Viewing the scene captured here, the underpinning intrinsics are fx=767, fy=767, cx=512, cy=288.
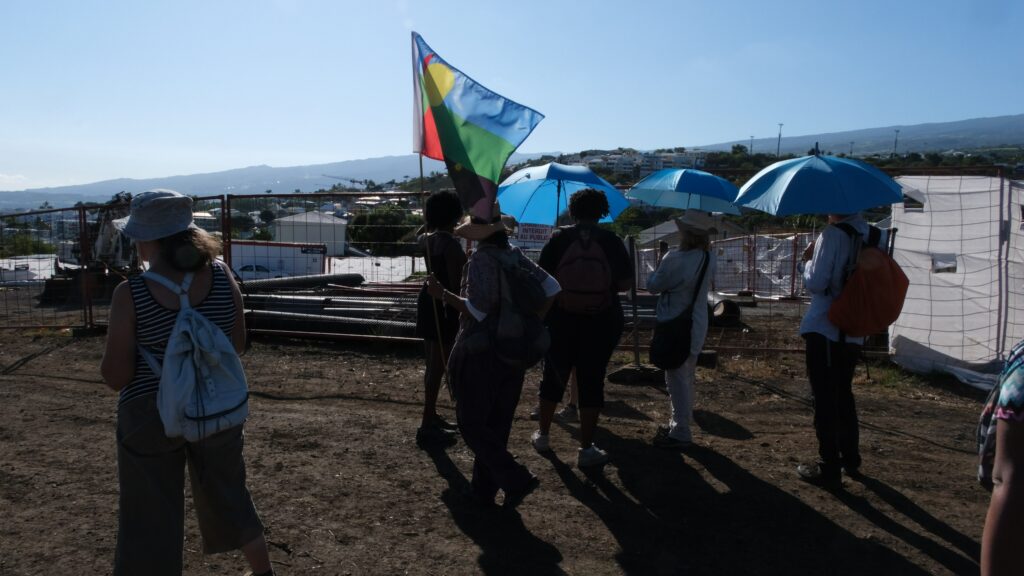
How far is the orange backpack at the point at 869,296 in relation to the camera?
4.28m

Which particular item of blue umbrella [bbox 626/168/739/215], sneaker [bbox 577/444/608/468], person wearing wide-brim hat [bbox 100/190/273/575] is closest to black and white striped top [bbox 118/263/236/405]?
person wearing wide-brim hat [bbox 100/190/273/575]

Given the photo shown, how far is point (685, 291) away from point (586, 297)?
32.5 inches

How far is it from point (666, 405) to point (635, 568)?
3.02 meters

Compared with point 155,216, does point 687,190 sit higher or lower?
higher

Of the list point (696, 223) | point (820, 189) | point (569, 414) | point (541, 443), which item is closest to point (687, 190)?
point (696, 223)

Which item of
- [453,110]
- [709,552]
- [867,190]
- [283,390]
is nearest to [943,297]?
[867,190]

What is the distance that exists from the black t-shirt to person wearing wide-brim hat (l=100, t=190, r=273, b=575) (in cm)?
219

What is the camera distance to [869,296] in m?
4.29

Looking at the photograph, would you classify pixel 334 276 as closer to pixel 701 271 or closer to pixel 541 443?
pixel 541 443

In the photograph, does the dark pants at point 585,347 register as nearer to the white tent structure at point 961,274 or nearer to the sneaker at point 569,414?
the sneaker at point 569,414

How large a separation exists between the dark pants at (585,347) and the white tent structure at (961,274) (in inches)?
173

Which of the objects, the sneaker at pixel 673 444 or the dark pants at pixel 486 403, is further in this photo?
the sneaker at pixel 673 444

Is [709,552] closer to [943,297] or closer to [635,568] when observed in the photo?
[635,568]

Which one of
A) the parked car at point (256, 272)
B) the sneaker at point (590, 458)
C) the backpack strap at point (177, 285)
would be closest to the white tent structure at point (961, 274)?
the sneaker at point (590, 458)
